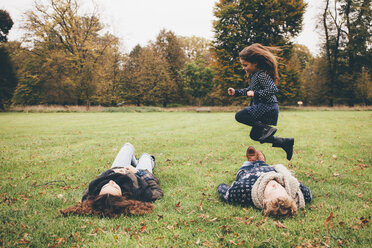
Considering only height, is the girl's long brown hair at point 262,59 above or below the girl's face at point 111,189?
above

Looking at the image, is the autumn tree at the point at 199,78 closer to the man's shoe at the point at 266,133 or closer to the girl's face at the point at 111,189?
the man's shoe at the point at 266,133

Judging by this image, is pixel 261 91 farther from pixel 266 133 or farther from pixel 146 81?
pixel 146 81

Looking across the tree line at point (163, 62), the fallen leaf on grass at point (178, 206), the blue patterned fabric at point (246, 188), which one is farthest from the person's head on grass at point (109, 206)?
the tree line at point (163, 62)

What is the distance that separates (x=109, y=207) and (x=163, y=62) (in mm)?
39415

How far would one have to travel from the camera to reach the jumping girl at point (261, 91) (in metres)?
3.70

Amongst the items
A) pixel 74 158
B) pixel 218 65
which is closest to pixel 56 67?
pixel 218 65

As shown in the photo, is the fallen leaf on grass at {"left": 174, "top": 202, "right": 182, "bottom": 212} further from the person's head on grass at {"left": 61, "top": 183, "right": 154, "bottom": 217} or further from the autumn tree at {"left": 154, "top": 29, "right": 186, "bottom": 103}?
the autumn tree at {"left": 154, "top": 29, "right": 186, "bottom": 103}

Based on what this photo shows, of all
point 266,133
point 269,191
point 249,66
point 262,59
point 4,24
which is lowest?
point 269,191

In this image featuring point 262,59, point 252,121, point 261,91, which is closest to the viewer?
point 261,91

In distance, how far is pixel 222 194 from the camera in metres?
3.99

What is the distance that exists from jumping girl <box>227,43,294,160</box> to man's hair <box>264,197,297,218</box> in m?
1.12

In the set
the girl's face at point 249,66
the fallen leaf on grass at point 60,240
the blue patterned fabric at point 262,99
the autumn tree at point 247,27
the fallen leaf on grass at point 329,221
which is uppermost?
the autumn tree at point 247,27

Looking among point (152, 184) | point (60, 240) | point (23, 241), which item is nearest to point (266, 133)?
point (152, 184)

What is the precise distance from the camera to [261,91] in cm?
363
